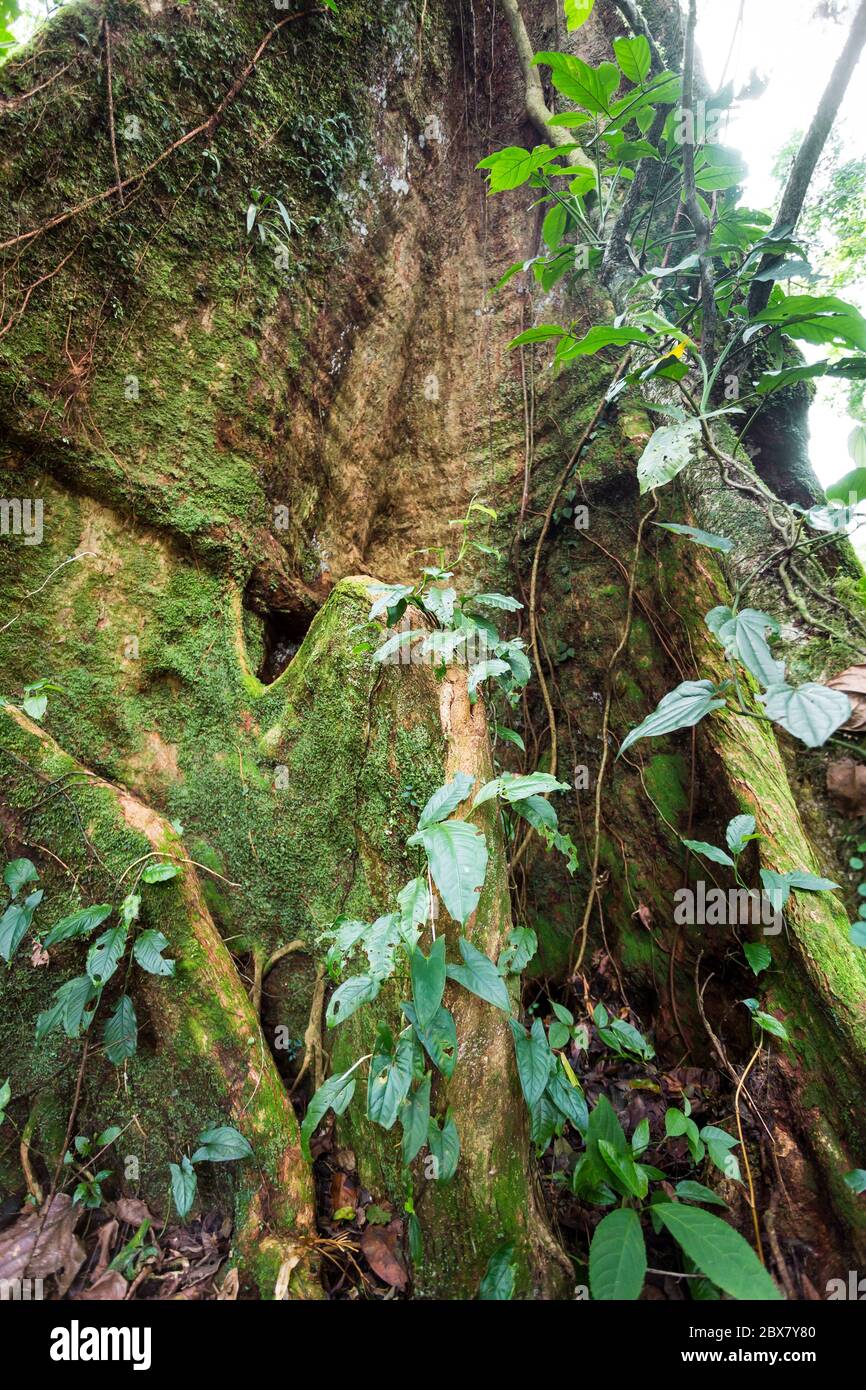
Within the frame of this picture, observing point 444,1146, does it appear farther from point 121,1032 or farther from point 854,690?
point 854,690

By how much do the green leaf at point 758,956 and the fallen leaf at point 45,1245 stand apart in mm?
2179

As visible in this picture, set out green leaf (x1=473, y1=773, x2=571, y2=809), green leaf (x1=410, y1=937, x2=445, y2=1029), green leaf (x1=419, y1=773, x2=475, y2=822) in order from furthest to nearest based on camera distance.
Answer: green leaf (x1=473, y1=773, x2=571, y2=809), green leaf (x1=419, y1=773, x2=475, y2=822), green leaf (x1=410, y1=937, x2=445, y2=1029)

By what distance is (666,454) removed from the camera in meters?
1.43

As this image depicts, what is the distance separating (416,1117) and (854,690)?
1.60 meters

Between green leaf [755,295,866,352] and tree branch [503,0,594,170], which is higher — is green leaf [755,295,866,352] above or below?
below

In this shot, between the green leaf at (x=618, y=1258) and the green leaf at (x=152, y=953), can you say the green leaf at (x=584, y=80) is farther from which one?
the green leaf at (x=618, y=1258)

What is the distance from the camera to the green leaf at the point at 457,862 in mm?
1123

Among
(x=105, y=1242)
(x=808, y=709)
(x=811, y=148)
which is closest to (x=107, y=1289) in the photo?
(x=105, y=1242)

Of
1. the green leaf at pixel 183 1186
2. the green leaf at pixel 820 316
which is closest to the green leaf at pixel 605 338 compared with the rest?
the green leaf at pixel 820 316

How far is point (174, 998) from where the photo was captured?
5.77 feet

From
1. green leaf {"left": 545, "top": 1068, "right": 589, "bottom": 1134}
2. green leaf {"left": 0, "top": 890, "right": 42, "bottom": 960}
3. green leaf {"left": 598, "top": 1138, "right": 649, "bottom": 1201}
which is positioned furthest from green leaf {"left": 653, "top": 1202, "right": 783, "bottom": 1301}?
green leaf {"left": 0, "top": 890, "right": 42, "bottom": 960}

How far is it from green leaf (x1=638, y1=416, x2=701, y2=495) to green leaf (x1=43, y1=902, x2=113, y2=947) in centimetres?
194

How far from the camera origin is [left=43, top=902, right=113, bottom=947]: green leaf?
165 cm

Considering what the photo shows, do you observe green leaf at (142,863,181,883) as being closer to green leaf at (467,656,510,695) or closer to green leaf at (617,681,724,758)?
green leaf at (467,656,510,695)
